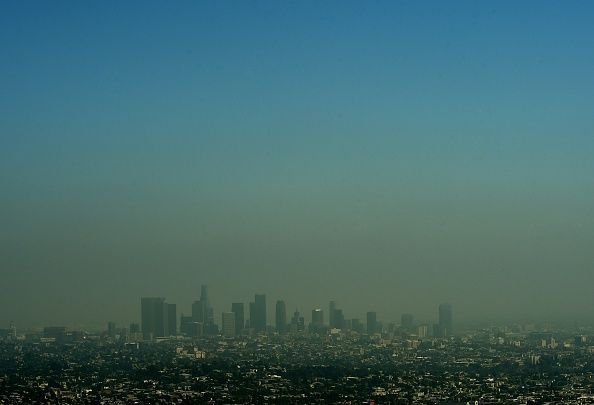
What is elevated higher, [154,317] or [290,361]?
[154,317]

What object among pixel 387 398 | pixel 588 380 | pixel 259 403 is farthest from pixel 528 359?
pixel 259 403

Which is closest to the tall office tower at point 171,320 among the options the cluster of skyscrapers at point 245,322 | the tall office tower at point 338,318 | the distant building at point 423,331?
the cluster of skyscrapers at point 245,322

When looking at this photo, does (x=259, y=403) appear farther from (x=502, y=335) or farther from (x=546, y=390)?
(x=502, y=335)

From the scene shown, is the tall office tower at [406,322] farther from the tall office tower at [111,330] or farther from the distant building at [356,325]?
the tall office tower at [111,330]

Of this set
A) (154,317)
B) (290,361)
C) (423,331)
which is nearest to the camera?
(290,361)

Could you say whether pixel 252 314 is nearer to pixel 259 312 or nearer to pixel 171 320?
pixel 259 312

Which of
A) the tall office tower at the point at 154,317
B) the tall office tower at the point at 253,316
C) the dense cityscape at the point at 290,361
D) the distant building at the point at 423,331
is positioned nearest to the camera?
the dense cityscape at the point at 290,361

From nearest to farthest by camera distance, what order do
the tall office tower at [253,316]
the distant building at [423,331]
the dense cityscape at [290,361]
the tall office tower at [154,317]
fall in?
the dense cityscape at [290,361], the tall office tower at [154,317], the tall office tower at [253,316], the distant building at [423,331]

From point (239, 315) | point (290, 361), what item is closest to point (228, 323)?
point (239, 315)
